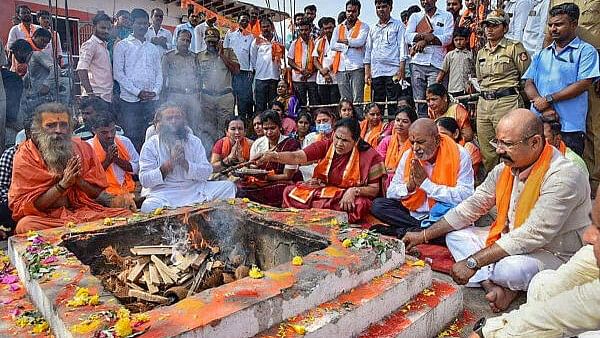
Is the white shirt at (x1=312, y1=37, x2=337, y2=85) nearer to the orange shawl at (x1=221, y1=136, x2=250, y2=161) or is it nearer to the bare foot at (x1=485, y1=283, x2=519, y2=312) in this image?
the orange shawl at (x1=221, y1=136, x2=250, y2=161)

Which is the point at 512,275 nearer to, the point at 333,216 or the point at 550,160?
the point at 550,160

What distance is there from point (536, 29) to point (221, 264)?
20.5 feet

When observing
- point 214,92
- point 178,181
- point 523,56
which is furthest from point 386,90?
point 178,181

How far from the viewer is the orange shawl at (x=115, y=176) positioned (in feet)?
20.4

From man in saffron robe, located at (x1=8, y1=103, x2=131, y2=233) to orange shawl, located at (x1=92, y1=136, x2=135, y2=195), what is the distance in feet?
3.77

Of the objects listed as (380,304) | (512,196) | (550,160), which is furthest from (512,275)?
(380,304)

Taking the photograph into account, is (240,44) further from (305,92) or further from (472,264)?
(472,264)

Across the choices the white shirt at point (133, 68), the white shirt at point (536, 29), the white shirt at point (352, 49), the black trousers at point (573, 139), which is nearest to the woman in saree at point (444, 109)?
the black trousers at point (573, 139)

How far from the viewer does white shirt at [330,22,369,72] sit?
9.13 metres

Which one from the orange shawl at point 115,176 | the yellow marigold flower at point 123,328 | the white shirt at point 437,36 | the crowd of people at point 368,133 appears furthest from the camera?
the white shirt at point 437,36

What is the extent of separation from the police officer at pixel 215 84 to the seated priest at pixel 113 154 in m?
2.08

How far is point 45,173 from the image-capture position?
4.80 metres

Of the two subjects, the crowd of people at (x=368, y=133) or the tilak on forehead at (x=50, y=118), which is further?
the tilak on forehead at (x=50, y=118)

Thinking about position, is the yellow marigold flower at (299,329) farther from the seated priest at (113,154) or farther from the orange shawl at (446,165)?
the seated priest at (113,154)
